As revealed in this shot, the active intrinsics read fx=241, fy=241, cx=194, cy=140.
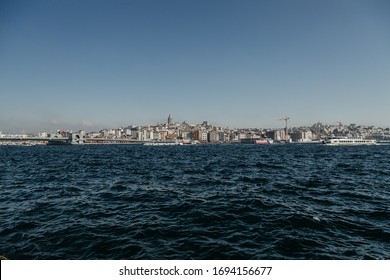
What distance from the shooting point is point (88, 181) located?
901 inches

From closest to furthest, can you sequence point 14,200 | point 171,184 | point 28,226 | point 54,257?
point 54,257 → point 28,226 → point 14,200 → point 171,184

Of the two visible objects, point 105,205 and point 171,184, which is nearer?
point 105,205

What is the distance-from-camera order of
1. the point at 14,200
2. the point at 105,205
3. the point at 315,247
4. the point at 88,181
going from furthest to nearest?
the point at 88,181
the point at 14,200
the point at 105,205
the point at 315,247

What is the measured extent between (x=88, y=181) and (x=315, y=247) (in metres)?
20.3

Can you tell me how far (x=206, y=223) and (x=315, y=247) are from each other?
4.57 meters

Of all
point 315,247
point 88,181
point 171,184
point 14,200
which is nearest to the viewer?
point 315,247
